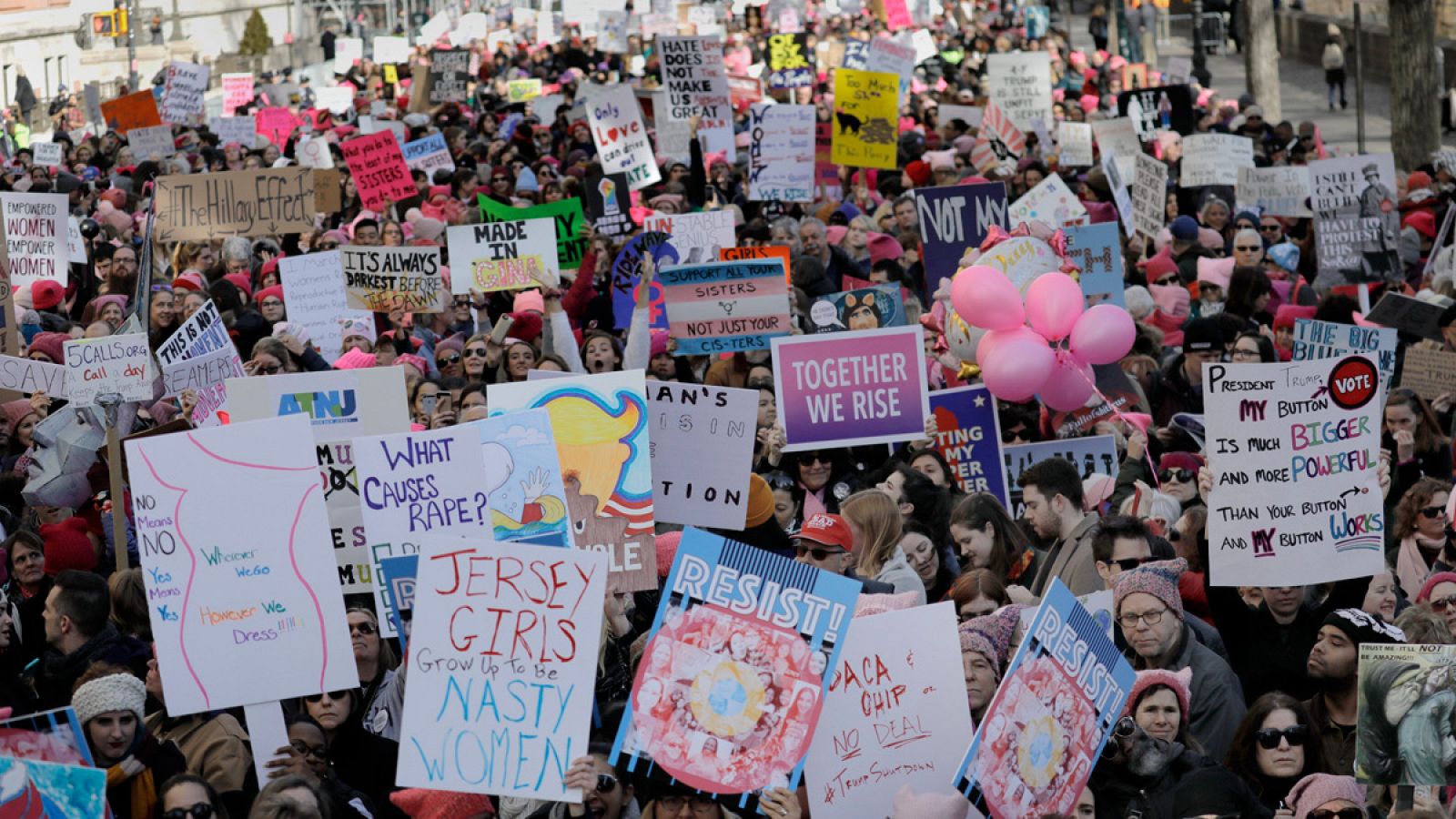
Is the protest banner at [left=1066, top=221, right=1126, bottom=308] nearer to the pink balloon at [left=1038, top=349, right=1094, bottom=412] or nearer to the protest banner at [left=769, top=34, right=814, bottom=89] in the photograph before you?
the pink balloon at [left=1038, top=349, right=1094, bottom=412]

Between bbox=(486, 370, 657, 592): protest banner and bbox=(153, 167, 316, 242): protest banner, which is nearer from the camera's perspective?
bbox=(486, 370, 657, 592): protest banner

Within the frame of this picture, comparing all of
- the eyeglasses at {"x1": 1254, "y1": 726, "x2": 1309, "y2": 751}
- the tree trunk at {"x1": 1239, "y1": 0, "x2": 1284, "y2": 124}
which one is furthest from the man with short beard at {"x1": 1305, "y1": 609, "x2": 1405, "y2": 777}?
the tree trunk at {"x1": 1239, "y1": 0, "x2": 1284, "y2": 124}

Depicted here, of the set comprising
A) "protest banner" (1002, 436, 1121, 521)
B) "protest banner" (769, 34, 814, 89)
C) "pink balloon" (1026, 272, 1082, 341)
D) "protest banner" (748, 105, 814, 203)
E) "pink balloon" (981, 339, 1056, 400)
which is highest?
"protest banner" (769, 34, 814, 89)

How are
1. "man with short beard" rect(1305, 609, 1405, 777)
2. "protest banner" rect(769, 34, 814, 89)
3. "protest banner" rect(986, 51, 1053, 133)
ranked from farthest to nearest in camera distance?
"protest banner" rect(769, 34, 814, 89)
"protest banner" rect(986, 51, 1053, 133)
"man with short beard" rect(1305, 609, 1405, 777)

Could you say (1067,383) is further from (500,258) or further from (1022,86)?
(1022,86)

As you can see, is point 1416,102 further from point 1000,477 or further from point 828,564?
point 828,564

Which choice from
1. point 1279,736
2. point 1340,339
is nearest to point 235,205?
point 1340,339

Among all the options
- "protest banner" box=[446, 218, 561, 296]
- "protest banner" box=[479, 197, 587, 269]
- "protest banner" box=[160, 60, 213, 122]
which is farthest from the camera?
"protest banner" box=[160, 60, 213, 122]

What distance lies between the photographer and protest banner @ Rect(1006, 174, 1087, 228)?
529 inches

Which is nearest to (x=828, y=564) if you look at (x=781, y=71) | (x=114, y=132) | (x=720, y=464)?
(x=720, y=464)

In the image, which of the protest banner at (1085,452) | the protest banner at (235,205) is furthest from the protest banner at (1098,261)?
the protest banner at (235,205)

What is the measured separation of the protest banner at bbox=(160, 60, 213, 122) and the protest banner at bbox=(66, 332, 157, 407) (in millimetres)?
16022

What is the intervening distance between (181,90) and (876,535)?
19355 millimetres

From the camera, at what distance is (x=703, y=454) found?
8.05 metres
